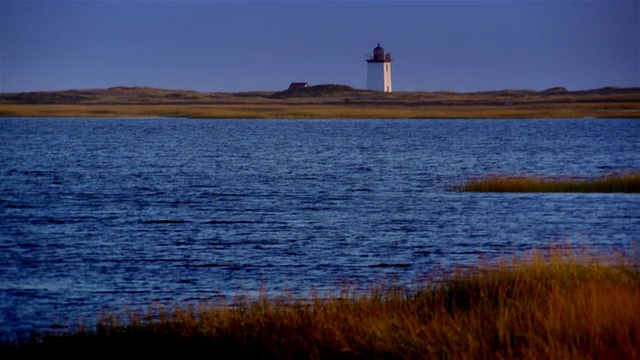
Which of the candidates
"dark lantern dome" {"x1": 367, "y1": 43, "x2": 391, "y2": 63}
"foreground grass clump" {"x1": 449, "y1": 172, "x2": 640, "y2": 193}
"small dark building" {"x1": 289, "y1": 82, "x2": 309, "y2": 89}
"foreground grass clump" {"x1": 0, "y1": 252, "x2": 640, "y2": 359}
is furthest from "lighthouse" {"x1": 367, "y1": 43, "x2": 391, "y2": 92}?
"foreground grass clump" {"x1": 0, "y1": 252, "x2": 640, "y2": 359}

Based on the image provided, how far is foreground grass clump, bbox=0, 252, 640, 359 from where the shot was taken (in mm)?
11281

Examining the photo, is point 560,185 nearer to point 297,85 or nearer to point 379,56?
point 379,56

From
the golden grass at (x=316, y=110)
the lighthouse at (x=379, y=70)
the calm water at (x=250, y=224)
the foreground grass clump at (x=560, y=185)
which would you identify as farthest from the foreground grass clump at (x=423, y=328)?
the lighthouse at (x=379, y=70)

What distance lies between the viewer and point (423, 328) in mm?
11859

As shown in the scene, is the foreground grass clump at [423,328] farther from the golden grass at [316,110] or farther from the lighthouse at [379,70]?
the lighthouse at [379,70]

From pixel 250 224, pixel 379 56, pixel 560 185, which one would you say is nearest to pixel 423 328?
pixel 250 224

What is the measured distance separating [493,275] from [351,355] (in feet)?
16.2

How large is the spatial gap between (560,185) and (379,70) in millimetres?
106447

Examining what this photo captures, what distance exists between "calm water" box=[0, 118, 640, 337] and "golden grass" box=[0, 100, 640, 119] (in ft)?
246

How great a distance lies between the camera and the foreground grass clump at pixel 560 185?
35.5m

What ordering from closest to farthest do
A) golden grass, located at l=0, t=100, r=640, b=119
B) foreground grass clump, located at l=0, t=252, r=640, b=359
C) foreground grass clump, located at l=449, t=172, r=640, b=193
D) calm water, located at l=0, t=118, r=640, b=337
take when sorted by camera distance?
foreground grass clump, located at l=0, t=252, r=640, b=359, calm water, located at l=0, t=118, r=640, b=337, foreground grass clump, located at l=449, t=172, r=640, b=193, golden grass, located at l=0, t=100, r=640, b=119

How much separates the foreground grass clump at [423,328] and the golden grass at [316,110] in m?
114

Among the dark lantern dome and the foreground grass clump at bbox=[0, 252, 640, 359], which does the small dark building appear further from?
the foreground grass clump at bbox=[0, 252, 640, 359]

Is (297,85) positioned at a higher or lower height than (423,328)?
lower
